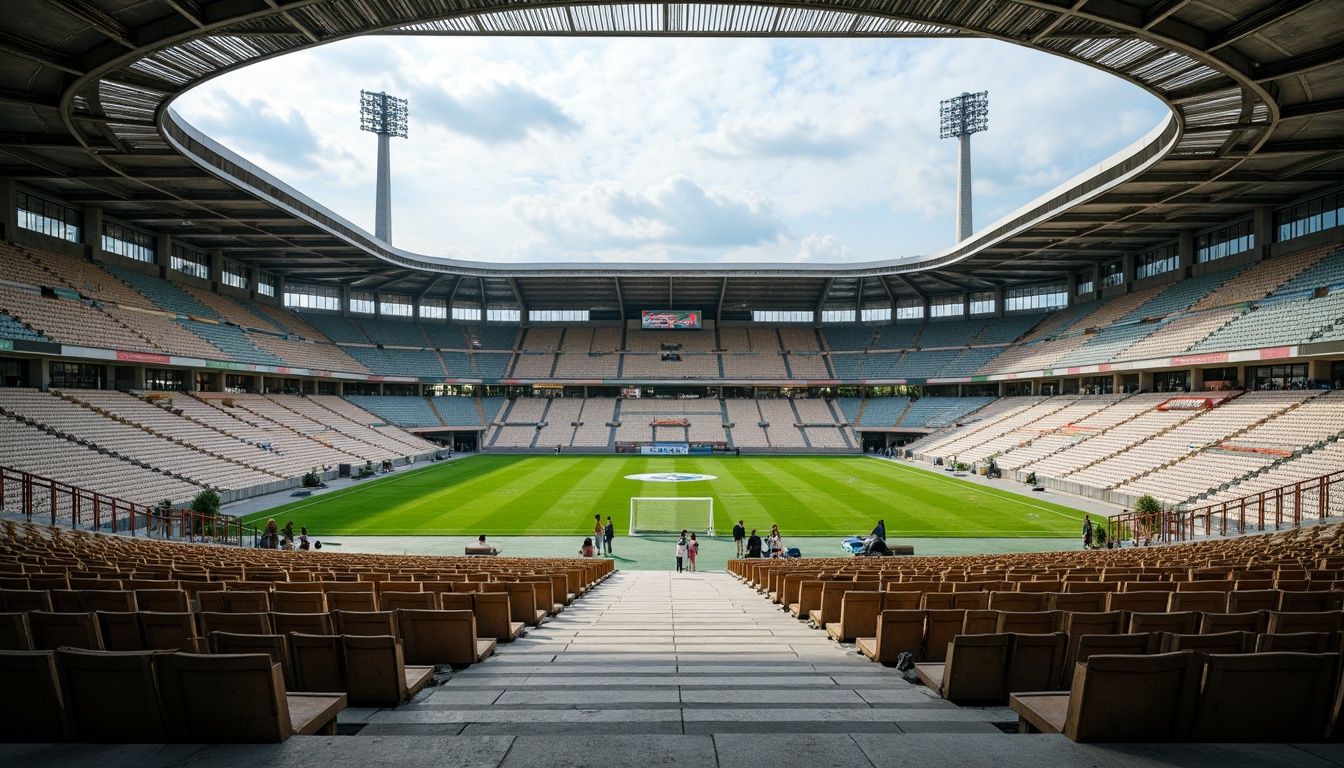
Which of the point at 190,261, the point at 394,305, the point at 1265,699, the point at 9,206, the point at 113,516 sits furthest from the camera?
the point at 394,305

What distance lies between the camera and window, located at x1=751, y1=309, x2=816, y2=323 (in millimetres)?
81062

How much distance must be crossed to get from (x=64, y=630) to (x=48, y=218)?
5081 centimetres

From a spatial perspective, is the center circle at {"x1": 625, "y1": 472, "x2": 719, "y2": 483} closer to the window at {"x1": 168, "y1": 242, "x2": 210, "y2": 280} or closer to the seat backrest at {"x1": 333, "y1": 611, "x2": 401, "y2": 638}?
the seat backrest at {"x1": 333, "y1": 611, "x2": 401, "y2": 638}

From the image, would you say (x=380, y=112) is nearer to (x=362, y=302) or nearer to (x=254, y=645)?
(x=362, y=302)

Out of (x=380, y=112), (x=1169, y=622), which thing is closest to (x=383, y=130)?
(x=380, y=112)

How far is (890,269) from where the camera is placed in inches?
2549

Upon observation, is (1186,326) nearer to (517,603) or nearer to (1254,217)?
(1254,217)

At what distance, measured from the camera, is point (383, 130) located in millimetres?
81062

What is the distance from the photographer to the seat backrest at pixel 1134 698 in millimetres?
3486

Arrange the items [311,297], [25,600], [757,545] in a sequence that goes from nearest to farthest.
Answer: [25,600]
[757,545]
[311,297]

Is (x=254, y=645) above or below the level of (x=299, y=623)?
above

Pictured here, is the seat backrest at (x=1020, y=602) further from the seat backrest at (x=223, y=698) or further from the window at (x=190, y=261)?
the window at (x=190, y=261)

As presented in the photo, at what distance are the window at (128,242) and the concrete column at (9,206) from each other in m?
7.08

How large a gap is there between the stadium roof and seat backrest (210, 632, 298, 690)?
1799 centimetres
